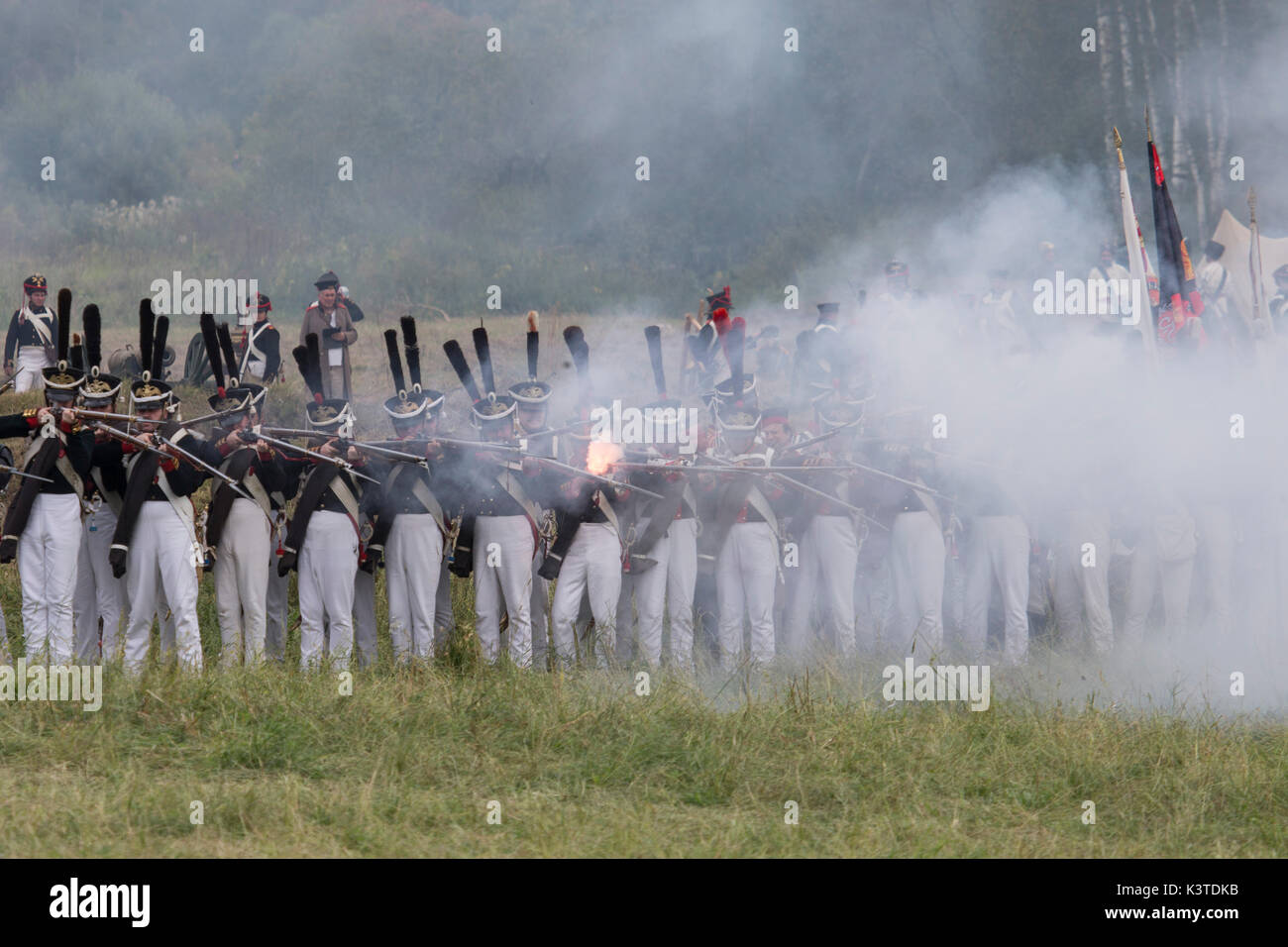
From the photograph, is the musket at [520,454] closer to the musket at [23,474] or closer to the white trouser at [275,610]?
the white trouser at [275,610]

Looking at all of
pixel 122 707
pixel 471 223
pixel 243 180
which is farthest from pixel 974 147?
pixel 122 707

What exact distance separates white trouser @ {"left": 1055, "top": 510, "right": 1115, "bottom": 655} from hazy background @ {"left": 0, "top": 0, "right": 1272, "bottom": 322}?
13551 mm

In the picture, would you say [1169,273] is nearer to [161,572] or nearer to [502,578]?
[502,578]

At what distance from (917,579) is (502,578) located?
307 centimetres

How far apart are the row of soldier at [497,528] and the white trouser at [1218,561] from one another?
34 centimetres

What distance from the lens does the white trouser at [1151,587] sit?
37.4 ft

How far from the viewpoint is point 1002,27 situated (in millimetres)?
31578

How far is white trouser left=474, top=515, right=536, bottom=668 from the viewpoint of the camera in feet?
33.7

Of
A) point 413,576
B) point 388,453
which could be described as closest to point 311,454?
point 388,453

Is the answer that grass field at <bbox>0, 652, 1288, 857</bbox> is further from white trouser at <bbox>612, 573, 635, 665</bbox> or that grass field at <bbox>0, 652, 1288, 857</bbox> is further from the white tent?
the white tent

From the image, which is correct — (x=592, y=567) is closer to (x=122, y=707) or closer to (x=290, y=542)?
(x=290, y=542)

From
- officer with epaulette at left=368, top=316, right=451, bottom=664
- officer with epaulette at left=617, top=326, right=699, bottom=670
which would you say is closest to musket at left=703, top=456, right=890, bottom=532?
officer with epaulette at left=617, top=326, right=699, bottom=670

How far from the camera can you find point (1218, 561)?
11.4m

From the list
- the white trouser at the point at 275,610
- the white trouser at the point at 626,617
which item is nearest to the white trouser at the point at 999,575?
the white trouser at the point at 626,617
